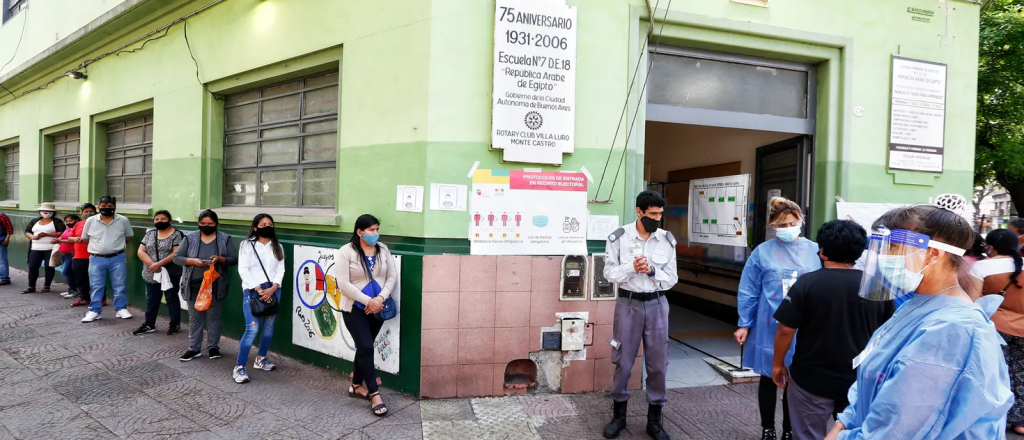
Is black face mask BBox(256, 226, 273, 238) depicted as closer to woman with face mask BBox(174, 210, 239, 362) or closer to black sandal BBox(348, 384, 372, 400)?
woman with face mask BBox(174, 210, 239, 362)

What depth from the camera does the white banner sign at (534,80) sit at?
15.3 ft

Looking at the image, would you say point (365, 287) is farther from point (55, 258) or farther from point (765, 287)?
point (55, 258)

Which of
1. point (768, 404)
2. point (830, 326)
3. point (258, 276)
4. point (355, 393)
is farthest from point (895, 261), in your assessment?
point (258, 276)

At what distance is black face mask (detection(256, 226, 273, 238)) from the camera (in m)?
5.16

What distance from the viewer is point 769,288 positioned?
3912mm

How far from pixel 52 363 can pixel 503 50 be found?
575 centimetres

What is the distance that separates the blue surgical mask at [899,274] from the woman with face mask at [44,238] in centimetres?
1186

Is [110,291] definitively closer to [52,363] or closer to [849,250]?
[52,363]

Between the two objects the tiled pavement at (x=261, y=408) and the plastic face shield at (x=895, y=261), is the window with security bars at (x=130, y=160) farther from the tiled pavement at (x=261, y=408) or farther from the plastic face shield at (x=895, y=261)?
the plastic face shield at (x=895, y=261)

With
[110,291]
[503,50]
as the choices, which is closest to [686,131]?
[503,50]

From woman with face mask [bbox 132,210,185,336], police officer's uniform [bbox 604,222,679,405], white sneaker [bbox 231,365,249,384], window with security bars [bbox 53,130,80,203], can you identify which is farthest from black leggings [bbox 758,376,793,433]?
window with security bars [bbox 53,130,80,203]

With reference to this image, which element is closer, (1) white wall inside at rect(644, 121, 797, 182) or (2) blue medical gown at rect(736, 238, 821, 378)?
(2) blue medical gown at rect(736, 238, 821, 378)

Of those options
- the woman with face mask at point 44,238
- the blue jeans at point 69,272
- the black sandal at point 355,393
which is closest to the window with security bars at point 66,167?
the woman with face mask at point 44,238

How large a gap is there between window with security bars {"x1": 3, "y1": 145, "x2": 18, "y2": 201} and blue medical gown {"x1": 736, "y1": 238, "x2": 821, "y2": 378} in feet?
53.6
